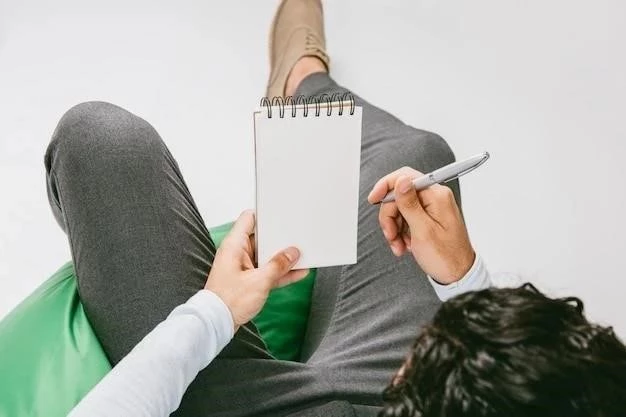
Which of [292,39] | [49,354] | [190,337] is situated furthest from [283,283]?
[292,39]

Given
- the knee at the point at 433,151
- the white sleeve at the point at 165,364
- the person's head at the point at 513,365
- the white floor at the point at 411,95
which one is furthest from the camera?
the white floor at the point at 411,95

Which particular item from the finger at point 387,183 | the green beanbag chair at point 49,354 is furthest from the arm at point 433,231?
the green beanbag chair at point 49,354

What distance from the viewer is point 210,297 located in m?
0.69

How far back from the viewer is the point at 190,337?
657mm

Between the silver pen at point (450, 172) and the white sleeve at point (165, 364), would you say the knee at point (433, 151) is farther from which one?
the white sleeve at point (165, 364)

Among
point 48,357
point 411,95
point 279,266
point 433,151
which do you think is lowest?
point 48,357

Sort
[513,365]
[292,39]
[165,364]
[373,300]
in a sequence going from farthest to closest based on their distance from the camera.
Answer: [292,39], [373,300], [165,364], [513,365]

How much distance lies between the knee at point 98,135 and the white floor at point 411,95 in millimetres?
362

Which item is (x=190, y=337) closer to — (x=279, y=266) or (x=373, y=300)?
(x=279, y=266)

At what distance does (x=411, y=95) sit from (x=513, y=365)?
90 cm

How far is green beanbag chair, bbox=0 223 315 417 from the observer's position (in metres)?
0.73

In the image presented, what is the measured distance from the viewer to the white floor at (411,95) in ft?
3.91

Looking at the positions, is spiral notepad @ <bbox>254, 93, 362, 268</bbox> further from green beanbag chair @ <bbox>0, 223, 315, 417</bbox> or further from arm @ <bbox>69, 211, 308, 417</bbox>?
green beanbag chair @ <bbox>0, 223, 315, 417</bbox>

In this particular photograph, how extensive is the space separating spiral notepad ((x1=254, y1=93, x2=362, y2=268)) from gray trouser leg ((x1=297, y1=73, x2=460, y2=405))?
0.40ft
